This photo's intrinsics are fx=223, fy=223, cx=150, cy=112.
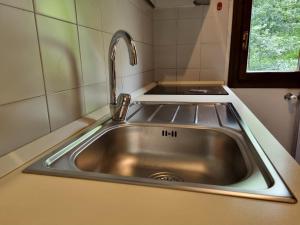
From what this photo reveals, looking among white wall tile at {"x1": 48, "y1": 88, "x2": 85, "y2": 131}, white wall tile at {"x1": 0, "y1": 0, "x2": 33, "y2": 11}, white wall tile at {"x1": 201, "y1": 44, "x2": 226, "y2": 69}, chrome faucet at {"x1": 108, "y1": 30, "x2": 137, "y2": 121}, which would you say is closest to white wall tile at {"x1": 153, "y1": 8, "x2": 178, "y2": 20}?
white wall tile at {"x1": 201, "y1": 44, "x2": 226, "y2": 69}

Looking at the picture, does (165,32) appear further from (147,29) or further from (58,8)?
(58,8)

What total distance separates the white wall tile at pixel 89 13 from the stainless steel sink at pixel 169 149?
0.38 m

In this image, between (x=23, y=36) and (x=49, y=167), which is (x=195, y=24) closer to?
(x=23, y=36)

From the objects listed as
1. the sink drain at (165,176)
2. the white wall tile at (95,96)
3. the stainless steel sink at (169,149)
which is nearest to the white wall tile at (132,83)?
the white wall tile at (95,96)

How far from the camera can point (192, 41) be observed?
1.92 metres

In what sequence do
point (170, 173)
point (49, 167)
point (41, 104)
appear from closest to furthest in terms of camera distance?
1. point (49, 167)
2. point (41, 104)
3. point (170, 173)

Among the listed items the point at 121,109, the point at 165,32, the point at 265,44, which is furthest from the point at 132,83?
the point at 265,44

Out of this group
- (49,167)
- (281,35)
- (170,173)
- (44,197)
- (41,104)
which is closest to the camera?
(44,197)

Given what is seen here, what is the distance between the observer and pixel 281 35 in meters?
1.85

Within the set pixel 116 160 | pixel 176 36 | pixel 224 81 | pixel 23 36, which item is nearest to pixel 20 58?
pixel 23 36

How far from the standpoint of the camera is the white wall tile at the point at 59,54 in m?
0.63

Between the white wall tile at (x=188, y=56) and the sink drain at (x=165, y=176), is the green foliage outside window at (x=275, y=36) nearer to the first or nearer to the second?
the white wall tile at (x=188, y=56)

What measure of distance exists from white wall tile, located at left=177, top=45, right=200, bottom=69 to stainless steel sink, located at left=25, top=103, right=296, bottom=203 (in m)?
1.10

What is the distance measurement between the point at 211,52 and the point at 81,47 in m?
1.38
